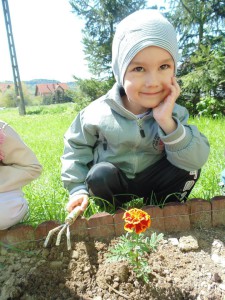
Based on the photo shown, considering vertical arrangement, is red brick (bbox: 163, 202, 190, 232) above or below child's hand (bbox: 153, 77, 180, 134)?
below

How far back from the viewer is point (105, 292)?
1280 millimetres

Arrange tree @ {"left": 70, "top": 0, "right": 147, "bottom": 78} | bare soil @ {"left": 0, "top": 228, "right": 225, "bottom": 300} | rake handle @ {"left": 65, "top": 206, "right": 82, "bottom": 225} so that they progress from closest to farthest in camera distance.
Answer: bare soil @ {"left": 0, "top": 228, "right": 225, "bottom": 300} < rake handle @ {"left": 65, "top": 206, "right": 82, "bottom": 225} < tree @ {"left": 70, "top": 0, "right": 147, "bottom": 78}

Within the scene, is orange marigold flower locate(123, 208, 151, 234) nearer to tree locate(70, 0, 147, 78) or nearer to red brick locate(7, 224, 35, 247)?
red brick locate(7, 224, 35, 247)

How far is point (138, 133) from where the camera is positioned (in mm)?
1771

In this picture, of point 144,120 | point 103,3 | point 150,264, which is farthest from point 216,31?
point 150,264

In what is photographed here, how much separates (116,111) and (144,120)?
17cm

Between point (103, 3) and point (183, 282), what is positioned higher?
point (103, 3)

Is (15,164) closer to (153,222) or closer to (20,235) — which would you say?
(20,235)

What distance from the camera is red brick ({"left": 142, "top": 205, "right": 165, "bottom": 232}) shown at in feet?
5.17

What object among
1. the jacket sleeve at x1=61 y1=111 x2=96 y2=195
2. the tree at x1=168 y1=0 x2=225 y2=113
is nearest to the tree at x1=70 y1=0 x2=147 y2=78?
the tree at x1=168 y1=0 x2=225 y2=113

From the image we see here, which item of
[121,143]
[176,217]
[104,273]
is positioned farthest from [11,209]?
[176,217]

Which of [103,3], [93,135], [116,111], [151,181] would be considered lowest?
[151,181]

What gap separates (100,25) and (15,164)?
11211 mm

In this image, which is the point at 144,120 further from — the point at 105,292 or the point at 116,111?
the point at 105,292
